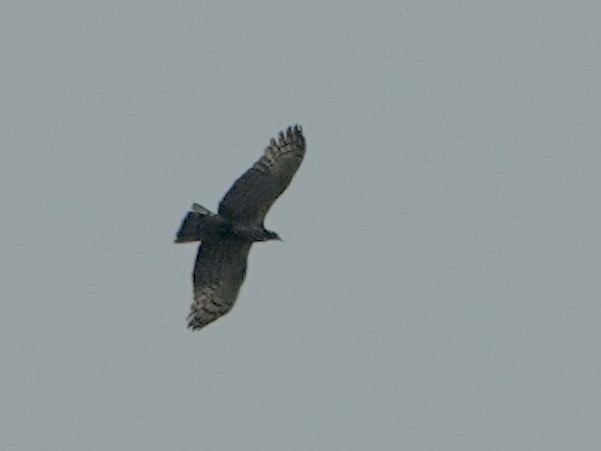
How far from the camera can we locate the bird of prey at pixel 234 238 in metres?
28.2

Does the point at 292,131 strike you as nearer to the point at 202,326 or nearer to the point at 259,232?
the point at 259,232

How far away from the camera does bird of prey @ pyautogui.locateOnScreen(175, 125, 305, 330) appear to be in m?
28.2

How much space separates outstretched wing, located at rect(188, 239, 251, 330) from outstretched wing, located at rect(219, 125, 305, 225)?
55 cm

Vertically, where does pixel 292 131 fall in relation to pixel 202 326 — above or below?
above

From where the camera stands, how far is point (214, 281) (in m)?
28.4

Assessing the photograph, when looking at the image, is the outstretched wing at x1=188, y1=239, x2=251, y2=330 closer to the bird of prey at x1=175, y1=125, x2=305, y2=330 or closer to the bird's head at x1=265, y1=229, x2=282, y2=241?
the bird of prey at x1=175, y1=125, x2=305, y2=330

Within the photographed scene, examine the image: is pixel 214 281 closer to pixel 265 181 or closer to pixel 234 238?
pixel 234 238

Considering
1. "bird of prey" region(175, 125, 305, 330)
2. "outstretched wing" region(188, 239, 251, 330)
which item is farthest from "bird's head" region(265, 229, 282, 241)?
"outstretched wing" region(188, 239, 251, 330)

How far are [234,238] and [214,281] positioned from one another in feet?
2.84

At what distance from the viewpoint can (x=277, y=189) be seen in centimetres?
2862

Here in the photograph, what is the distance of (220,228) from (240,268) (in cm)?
110

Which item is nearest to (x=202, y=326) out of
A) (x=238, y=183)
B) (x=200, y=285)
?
(x=200, y=285)

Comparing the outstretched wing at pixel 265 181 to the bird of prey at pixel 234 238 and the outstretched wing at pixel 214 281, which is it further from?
the outstretched wing at pixel 214 281

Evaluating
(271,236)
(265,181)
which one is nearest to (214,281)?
(271,236)
